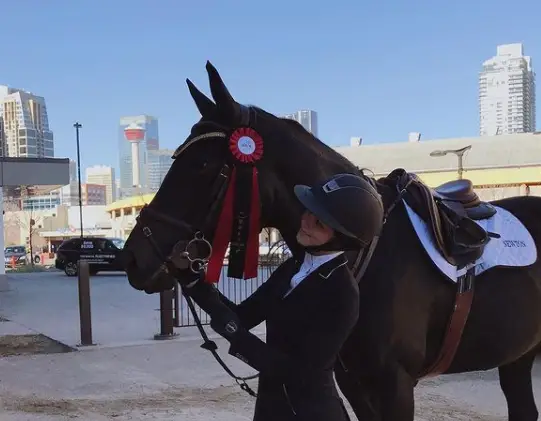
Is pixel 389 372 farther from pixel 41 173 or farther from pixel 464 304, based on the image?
pixel 41 173

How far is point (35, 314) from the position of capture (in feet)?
43.4

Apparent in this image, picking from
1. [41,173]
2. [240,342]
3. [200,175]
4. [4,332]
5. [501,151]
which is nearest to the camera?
[240,342]

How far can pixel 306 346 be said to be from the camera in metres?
2.16

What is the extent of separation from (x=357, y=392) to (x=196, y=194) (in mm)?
1119

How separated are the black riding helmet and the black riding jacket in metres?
0.16

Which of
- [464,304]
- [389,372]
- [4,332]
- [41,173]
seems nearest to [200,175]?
[389,372]

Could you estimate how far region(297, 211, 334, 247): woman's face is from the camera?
2.20 metres

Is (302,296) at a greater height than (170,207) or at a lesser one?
lesser

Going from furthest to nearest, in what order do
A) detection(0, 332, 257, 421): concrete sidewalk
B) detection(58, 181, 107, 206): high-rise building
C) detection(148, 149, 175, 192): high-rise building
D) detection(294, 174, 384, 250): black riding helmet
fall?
detection(58, 181, 107, 206): high-rise building
detection(0, 332, 257, 421): concrete sidewalk
detection(148, 149, 175, 192): high-rise building
detection(294, 174, 384, 250): black riding helmet

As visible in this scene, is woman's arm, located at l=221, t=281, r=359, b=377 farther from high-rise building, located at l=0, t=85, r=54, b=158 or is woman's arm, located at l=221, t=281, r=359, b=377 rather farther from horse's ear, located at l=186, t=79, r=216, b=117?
high-rise building, located at l=0, t=85, r=54, b=158

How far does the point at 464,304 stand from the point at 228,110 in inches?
53.0

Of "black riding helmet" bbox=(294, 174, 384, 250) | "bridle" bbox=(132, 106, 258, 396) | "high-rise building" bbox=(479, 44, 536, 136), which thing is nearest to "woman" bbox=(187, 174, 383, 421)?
"black riding helmet" bbox=(294, 174, 384, 250)

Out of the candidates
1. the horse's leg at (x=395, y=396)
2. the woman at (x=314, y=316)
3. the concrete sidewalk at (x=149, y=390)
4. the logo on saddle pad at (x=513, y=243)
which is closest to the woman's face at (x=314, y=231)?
the woman at (x=314, y=316)

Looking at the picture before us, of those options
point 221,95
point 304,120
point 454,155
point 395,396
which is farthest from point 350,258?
point 454,155
